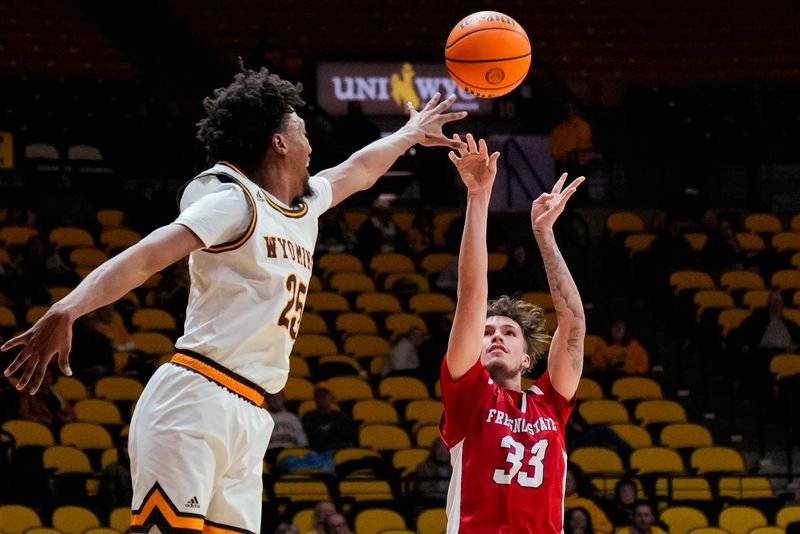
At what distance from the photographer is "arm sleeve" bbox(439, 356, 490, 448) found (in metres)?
5.12

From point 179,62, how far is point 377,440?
25.4 feet

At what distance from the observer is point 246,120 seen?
4.63 meters

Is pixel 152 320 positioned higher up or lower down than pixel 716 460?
higher up

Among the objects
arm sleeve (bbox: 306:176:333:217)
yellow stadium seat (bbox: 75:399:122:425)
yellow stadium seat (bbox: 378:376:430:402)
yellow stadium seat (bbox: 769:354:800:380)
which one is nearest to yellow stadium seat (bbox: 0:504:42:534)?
yellow stadium seat (bbox: 75:399:122:425)

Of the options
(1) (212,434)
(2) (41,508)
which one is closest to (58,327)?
(1) (212,434)

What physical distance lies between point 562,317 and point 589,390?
23.4 feet

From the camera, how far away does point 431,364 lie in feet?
40.8

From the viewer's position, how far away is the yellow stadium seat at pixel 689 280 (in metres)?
14.5

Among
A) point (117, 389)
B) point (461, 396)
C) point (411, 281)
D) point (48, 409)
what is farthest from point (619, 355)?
point (461, 396)

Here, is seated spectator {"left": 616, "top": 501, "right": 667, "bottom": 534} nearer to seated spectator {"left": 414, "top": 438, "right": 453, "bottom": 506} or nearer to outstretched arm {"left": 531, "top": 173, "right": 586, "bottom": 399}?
seated spectator {"left": 414, "top": 438, "right": 453, "bottom": 506}

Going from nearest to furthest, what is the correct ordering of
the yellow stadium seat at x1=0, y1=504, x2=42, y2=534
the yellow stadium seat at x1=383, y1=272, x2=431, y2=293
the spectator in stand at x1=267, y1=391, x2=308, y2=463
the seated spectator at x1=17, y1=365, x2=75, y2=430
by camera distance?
the yellow stadium seat at x1=0, y1=504, x2=42, y2=534
the seated spectator at x1=17, y1=365, x2=75, y2=430
the spectator in stand at x1=267, y1=391, x2=308, y2=463
the yellow stadium seat at x1=383, y1=272, x2=431, y2=293

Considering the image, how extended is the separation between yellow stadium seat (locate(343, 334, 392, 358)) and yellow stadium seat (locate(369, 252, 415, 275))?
5.71 feet

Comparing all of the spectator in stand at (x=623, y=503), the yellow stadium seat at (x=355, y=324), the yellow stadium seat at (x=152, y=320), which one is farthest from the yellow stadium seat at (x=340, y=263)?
the spectator in stand at (x=623, y=503)

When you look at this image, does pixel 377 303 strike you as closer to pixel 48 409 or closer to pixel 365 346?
pixel 365 346
